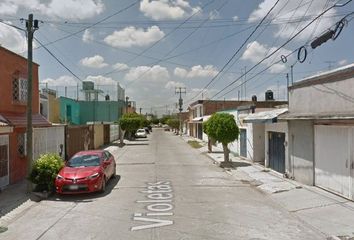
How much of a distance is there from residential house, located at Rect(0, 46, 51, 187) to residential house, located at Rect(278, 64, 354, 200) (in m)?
10.5

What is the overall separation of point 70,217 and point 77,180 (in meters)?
2.75

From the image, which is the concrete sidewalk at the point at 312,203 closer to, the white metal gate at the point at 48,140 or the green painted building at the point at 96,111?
the white metal gate at the point at 48,140

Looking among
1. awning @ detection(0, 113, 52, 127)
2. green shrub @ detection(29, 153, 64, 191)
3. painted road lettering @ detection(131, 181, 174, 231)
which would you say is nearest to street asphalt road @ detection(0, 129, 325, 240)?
painted road lettering @ detection(131, 181, 174, 231)

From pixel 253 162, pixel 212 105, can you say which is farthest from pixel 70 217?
pixel 212 105

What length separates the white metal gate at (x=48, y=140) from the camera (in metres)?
18.1

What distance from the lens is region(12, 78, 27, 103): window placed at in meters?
16.1

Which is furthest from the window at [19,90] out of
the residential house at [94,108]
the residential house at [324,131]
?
the residential house at [94,108]

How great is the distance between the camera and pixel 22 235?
8.51 meters

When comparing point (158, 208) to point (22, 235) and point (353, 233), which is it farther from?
point (353, 233)

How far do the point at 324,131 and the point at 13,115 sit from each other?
11874 mm

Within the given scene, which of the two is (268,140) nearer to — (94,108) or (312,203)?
(312,203)

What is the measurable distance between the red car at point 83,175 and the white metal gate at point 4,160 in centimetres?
240

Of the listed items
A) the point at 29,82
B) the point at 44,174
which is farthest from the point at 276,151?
the point at 29,82

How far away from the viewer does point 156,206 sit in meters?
11.1
